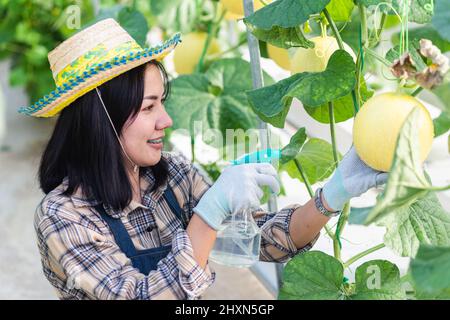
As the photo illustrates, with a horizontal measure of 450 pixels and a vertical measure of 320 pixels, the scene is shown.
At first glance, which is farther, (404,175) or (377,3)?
(377,3)

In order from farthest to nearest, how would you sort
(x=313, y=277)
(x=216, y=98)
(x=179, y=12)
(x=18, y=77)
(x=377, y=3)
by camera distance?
1. (x=18, y=77)
2. (x=179, y=12)
3. (x=216, y=98)
4. (x=313, y=277)
5. (x=377, y=3)

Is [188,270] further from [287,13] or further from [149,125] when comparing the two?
[287,13]

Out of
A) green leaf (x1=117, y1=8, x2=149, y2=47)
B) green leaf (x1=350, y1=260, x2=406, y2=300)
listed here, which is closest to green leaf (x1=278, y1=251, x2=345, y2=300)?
green leaf (x1=350, y1=260, x2=406, y2=300)

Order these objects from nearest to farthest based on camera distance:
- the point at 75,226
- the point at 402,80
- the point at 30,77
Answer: the point at 402,80 → the point at 75,226 → the point at 30,77

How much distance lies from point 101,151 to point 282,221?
1.21ft

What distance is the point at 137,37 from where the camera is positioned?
6.96ft

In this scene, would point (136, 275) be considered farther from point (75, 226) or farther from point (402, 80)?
point (402, 80)

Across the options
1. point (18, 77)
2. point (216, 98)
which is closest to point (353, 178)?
point (216, 98)

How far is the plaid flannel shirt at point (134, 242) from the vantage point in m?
1.35

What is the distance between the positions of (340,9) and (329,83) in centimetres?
23

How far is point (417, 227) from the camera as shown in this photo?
1277 mm

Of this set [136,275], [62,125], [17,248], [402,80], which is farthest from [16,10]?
[402,80]

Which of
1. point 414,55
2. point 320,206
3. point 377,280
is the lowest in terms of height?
point 377,280

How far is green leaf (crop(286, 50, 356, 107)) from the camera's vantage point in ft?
4.12
